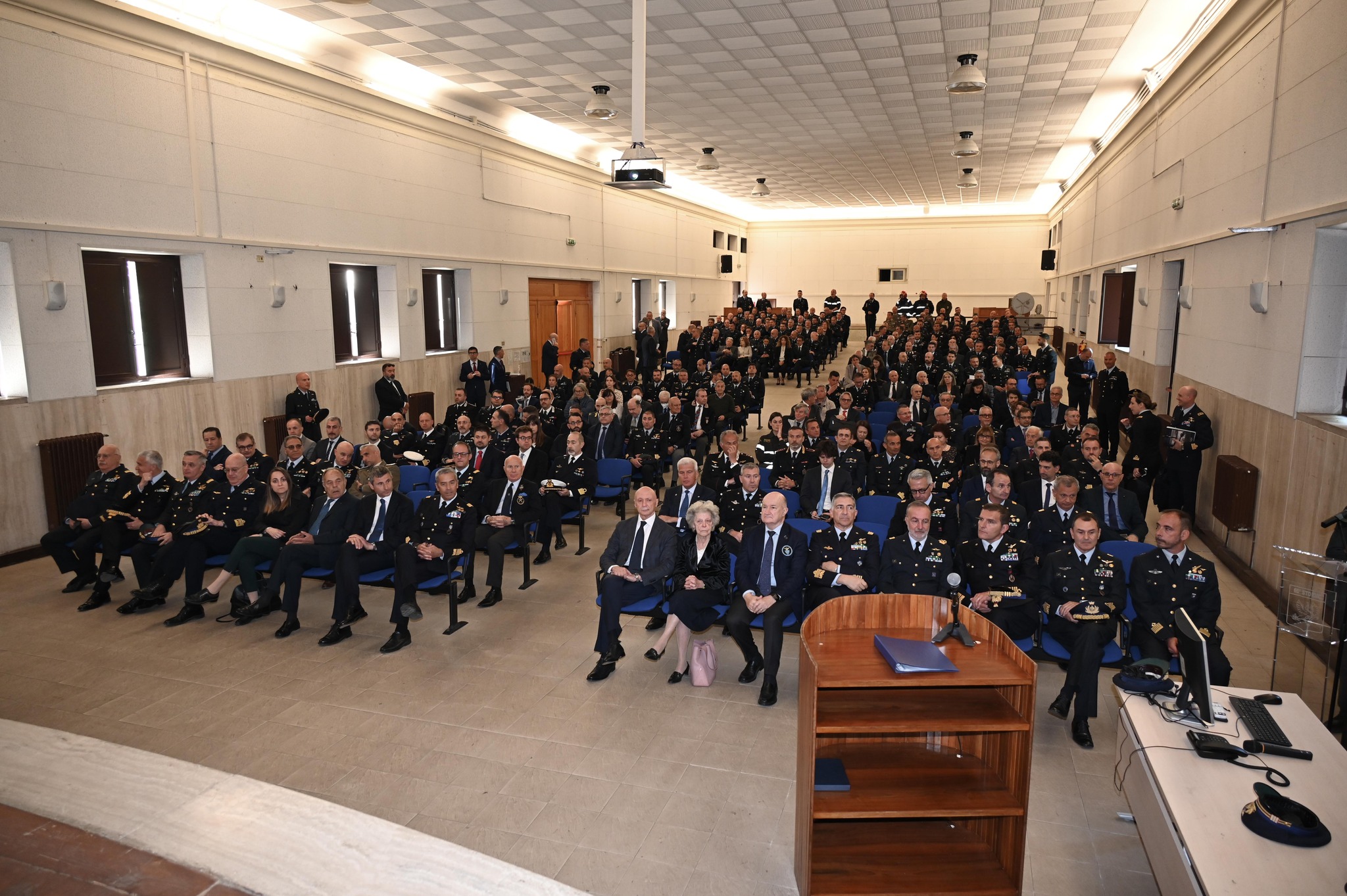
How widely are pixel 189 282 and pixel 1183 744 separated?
1007 cm

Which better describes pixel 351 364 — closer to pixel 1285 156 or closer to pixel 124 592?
pixel 124 592

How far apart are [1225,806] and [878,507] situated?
396 cm

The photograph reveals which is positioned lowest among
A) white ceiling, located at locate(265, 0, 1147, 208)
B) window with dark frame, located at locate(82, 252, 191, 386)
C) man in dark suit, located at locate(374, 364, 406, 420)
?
man in dark suit, located at locate(374, 364, 406, 420)

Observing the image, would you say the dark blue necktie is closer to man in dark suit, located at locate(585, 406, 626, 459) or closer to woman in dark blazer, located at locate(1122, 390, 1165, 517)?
man in dark suit, located at locate(585, 406, 626, 459)

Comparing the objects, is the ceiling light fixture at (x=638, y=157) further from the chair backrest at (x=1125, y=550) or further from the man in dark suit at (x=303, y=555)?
the chair backrest at (x=1125, y=550)

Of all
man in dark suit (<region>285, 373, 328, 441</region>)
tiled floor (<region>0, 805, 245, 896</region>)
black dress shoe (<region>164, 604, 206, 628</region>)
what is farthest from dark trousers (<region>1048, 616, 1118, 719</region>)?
man in dark suit (<region>285, 373, 328, 441</region>)

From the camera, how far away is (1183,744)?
10.0ft

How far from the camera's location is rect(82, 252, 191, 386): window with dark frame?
835 centimetres

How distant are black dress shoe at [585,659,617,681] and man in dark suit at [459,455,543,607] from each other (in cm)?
159

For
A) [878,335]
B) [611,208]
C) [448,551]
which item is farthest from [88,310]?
[878,335]

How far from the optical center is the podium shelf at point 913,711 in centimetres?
285

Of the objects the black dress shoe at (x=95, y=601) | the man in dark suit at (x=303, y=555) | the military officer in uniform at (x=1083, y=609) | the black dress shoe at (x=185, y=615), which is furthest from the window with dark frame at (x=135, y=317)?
the military officer in uniform at (x=1083, y=609)

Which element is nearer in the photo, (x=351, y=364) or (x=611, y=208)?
(x=351, y=364)

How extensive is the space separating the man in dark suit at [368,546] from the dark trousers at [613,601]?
1751mm
